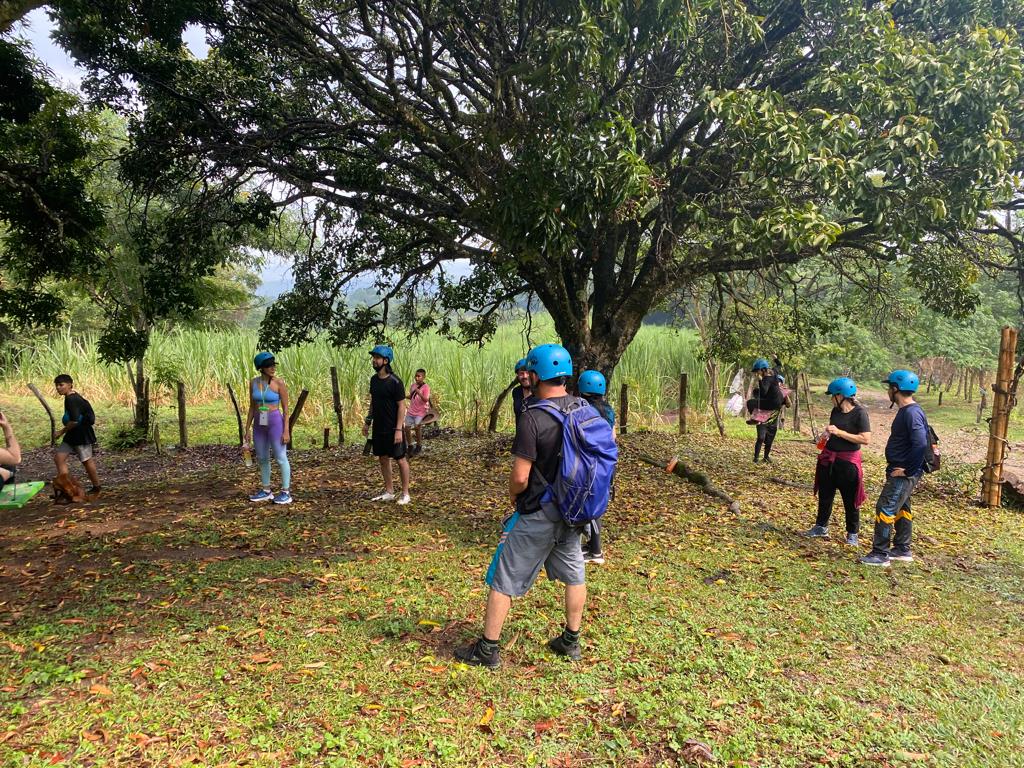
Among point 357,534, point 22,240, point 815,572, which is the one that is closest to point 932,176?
point 815,572

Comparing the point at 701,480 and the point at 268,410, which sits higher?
the point at 268,410

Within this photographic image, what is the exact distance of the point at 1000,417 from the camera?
7.02 meters

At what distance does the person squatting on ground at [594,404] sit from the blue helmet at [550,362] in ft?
3.82

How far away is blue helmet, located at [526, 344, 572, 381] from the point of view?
3.11m

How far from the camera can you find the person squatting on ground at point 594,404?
14.8ft

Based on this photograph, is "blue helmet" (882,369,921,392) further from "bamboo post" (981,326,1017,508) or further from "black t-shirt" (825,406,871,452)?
"bamboo post" (981,326,1017,508)

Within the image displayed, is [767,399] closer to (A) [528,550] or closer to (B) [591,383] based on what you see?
(B) [591,383]

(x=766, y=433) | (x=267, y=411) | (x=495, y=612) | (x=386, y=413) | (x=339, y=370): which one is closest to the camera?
(x=495, y=612)

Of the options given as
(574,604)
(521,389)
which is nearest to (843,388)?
(521,389)

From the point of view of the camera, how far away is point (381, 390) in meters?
6.13

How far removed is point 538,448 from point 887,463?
155 inches

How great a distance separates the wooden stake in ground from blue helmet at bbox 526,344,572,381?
6259 mm

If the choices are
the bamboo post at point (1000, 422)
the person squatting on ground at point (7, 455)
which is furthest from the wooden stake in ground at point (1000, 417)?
the person squatting on ground at point (7, 455)

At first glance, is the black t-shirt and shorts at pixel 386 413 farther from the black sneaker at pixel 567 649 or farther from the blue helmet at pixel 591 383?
the black sneaker at pixel 567 649
